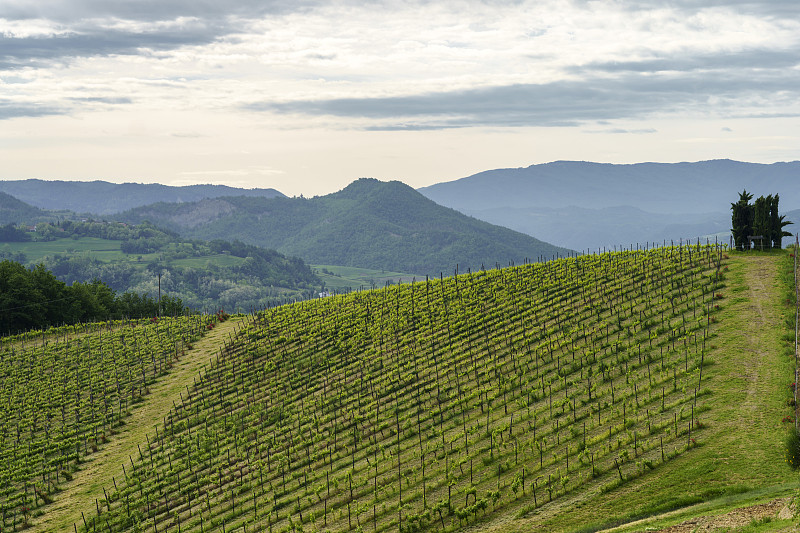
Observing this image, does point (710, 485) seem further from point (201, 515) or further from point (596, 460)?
point (201, 515)

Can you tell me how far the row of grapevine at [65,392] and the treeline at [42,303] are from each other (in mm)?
9804

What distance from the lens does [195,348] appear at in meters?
67.4

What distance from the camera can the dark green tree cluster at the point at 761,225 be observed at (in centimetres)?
5528

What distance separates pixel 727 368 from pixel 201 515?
26.7m

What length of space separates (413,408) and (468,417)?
4140mm

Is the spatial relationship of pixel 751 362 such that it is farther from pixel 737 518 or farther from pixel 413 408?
pixel 413 408

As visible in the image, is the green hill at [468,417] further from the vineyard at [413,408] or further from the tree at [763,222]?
the tree at [763,222]

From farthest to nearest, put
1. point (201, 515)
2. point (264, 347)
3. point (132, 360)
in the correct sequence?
1. point (132, 360)
2. point (264, 347)
3. point (201, 515)

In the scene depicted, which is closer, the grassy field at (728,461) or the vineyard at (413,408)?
the grassy field at (728,461)

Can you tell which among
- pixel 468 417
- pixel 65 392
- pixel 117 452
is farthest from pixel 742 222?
pixel 65 392

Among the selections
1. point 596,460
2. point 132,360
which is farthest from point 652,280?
point 132,360

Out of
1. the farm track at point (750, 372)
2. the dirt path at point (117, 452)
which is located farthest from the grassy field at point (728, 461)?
the dirt path at point (117, 452)

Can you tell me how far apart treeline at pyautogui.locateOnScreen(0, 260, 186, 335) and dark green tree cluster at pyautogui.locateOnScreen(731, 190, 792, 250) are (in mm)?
73381

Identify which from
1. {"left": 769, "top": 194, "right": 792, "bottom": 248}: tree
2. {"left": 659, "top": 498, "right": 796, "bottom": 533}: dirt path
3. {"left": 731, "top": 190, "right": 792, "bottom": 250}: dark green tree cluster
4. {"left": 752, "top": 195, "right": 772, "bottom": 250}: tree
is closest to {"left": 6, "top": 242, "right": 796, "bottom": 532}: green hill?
{"left": 659, "top": 498, "right": 796, "bottom": 533}: dirt path
